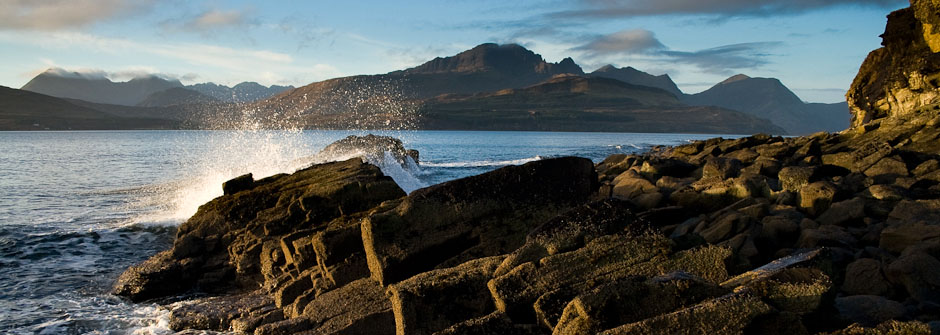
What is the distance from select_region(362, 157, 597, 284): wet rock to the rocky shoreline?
0.07 feet

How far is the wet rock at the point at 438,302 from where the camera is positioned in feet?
21.6

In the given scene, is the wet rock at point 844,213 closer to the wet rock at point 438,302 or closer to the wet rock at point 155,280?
the wet rock at point 438,302

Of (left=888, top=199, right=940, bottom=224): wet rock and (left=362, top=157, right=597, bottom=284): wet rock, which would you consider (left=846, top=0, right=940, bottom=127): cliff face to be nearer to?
(left=888, top=199, right=940, bottom=224): wet rock

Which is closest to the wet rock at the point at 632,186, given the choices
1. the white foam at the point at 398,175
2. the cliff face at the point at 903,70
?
the white foam at the point at 398,175

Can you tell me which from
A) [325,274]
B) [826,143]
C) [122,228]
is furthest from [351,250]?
[826,143]

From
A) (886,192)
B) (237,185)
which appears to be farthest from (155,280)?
(886,192)

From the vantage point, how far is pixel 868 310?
18.7 ft

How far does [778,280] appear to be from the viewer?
18.7ft

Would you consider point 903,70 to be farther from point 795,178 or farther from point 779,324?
point 779,324

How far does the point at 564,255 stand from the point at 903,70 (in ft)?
93.6

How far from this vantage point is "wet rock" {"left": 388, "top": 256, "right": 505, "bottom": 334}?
6.59 metres

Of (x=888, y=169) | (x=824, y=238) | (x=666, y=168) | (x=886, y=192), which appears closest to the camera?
(x=824, y=238)

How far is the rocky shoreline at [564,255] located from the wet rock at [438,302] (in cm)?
1

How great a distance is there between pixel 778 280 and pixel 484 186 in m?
4.33
